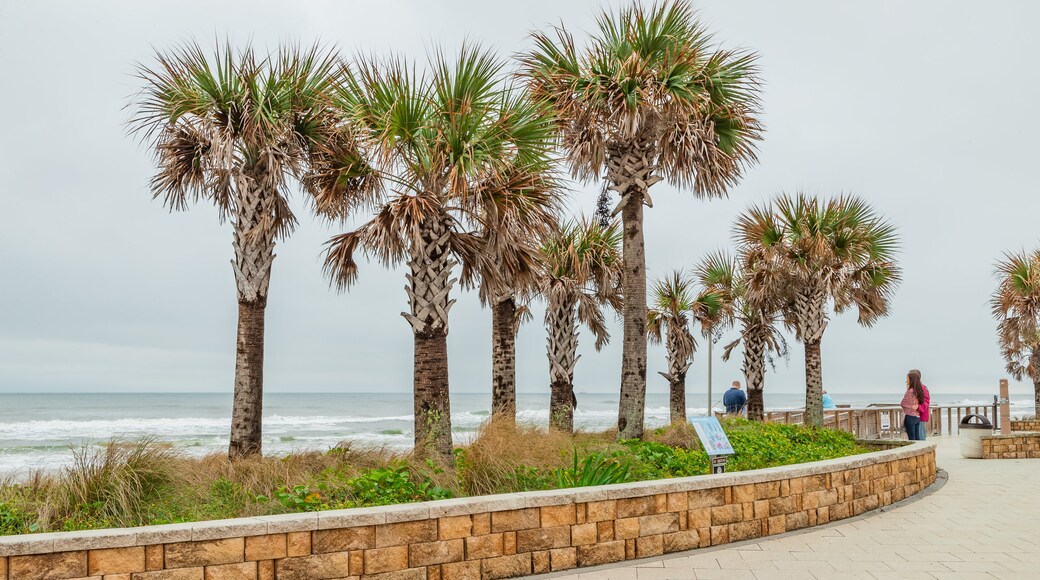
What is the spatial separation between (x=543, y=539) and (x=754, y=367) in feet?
56.1

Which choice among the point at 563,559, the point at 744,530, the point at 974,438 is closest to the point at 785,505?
the point at 744,530

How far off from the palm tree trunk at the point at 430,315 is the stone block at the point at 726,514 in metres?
3.28

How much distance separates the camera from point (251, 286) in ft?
38.3

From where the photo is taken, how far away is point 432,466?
7.42 m

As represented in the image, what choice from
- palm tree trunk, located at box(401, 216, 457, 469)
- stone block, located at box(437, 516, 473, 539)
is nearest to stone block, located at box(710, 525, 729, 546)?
stone block, located at box(437, 516, 473, 539)

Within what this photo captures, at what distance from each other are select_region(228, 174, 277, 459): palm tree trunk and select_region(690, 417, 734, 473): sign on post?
676 cm

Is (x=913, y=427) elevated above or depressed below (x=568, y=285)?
below

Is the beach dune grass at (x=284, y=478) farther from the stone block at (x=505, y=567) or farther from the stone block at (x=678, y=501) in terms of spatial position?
the stone block at (x=505, y=567)

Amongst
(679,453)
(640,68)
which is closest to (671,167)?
(640,68)

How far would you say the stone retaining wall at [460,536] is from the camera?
4902 millimetres

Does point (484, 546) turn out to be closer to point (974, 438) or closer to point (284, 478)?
point (284, 478)

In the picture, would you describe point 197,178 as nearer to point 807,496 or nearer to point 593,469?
point 593,469

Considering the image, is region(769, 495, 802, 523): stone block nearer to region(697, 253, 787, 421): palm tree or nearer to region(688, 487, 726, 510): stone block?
region(688, 487, 726, 510): stone block

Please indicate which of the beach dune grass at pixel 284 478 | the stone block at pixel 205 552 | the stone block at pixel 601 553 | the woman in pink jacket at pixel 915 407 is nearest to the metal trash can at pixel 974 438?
the woman in pink jacket at pixel 915 407
